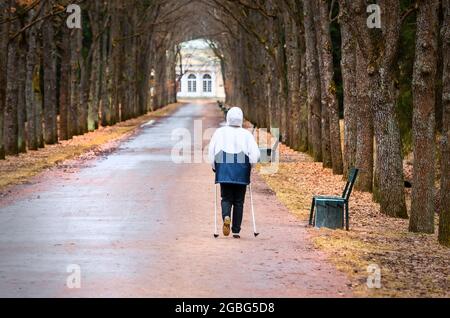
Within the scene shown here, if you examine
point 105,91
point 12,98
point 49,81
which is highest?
point 49,81

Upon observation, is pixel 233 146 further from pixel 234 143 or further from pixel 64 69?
pixel 64 69

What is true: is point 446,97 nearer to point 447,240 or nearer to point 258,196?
point 447,240

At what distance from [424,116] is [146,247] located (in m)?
5.55

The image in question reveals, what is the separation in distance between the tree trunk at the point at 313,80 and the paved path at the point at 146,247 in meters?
9.33

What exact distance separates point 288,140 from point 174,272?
3202 cm

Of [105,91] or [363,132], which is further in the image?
[105,91]

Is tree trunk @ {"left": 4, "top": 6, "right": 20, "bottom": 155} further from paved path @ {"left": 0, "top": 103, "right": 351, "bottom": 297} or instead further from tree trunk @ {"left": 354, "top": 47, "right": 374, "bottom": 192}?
tree trunk @ {"left": 354, "top": 47, "right": 374, "bottom": 192}

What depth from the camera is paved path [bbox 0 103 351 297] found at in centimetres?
1177

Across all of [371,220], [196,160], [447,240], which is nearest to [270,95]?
[196,160]

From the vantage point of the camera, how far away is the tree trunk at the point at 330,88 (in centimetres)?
3017

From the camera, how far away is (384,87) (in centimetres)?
2038

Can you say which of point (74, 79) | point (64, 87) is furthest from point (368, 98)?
point (74, 79)

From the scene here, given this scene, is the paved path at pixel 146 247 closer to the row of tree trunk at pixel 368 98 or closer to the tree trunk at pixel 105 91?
the row of tree trunk at pixel 368 98

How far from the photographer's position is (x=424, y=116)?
17922mm
